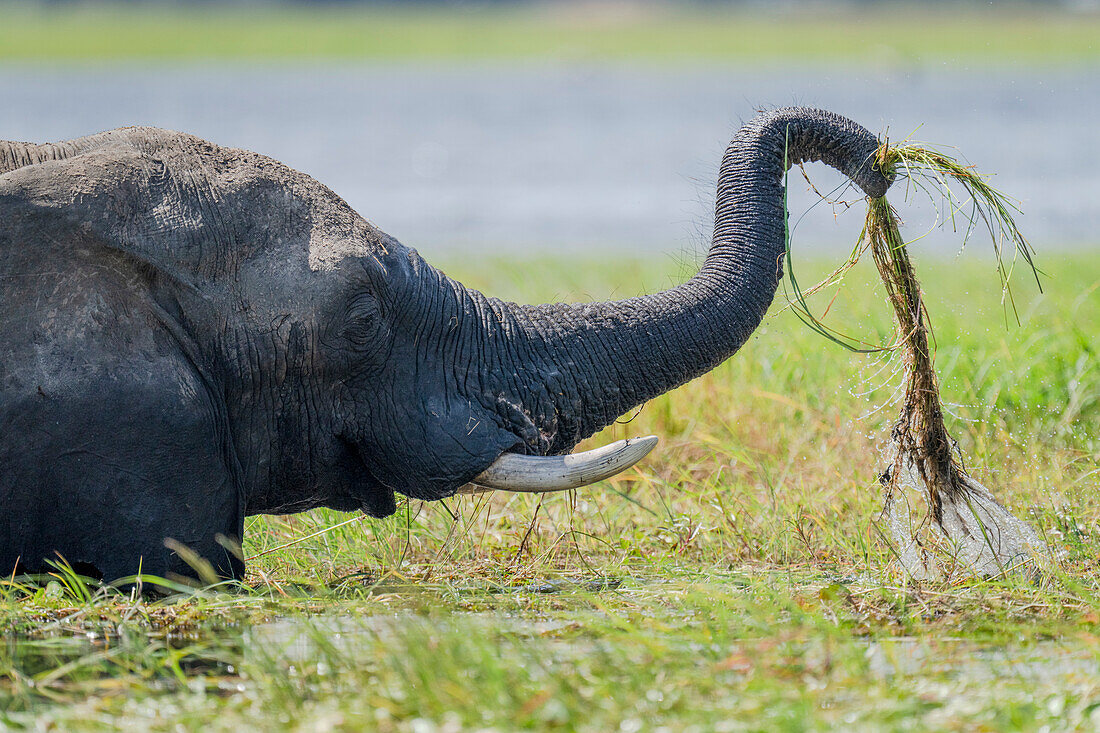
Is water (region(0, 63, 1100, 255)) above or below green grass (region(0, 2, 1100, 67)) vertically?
below

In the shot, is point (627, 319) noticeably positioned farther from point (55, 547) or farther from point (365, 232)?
point (55, 547)

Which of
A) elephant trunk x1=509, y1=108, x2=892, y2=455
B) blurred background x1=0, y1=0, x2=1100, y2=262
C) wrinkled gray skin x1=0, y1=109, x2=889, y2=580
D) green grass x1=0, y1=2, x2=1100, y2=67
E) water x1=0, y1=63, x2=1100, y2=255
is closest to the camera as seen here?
wrinkled gray skin x1=0, y1=109, x2=889, y2=580

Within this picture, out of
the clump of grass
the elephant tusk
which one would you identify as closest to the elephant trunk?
the elephant tusk

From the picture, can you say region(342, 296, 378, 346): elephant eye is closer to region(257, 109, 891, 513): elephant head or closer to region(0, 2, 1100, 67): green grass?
region(257, 109, 891, 513): elephant head

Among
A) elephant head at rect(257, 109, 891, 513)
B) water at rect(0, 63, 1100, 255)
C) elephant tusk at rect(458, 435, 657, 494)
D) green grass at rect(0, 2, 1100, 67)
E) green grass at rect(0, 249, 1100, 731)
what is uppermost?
green grass at rect(0, 2, 1100, 67)

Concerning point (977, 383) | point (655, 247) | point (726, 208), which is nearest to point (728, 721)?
point (726, 208)

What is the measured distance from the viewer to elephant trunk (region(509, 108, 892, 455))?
502 cm

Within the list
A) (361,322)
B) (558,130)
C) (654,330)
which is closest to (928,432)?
(654,330)

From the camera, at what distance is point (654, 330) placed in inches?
198

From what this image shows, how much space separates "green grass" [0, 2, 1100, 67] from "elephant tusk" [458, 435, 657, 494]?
42.4 meters

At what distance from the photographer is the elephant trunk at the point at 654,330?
5016mm

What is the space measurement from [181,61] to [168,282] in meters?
54.8

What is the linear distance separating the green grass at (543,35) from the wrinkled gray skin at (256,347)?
42.0m

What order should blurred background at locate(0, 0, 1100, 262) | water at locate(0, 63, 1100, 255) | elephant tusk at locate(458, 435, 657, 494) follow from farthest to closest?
blurred background at locate(0, 0, 1100, 262), water at locate(0, 63, 1100, 255), elephant tusk at locate(458, 435, 657, 494)
